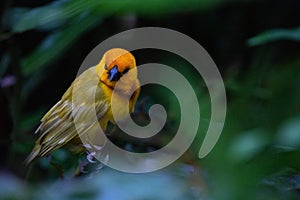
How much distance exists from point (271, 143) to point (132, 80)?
179 mm

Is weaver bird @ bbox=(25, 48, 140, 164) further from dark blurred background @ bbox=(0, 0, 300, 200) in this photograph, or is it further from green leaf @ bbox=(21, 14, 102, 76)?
green leaf @ bbox=(21, 14, 102, 76)

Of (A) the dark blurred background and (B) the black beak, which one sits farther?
(B) the black beak

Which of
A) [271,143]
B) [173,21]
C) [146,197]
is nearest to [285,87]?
[271,143]

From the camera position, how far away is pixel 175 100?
128 centimetres

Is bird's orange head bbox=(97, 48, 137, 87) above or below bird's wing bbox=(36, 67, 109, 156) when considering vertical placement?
above

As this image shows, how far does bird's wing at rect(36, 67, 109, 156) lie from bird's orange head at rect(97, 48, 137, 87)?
0.13 ft

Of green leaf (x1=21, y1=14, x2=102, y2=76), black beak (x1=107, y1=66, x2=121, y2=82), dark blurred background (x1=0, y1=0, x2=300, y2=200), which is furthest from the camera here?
green leaf (x1=21, y1=14, x2=102, y2=76)

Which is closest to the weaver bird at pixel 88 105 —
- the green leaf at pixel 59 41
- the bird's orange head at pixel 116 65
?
the bird's orange head at pixel 116 65

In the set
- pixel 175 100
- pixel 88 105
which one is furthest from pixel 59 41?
pixel 88 105

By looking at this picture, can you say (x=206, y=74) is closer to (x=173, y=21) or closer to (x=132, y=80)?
(x=173, y=21)

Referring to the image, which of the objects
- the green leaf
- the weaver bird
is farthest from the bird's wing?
the green leaf

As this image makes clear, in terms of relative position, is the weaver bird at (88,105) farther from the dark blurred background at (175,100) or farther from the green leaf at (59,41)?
the green leaf at (59,41)

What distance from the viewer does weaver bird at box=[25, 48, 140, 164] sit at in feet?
2.79

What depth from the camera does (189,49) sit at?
1762mm
